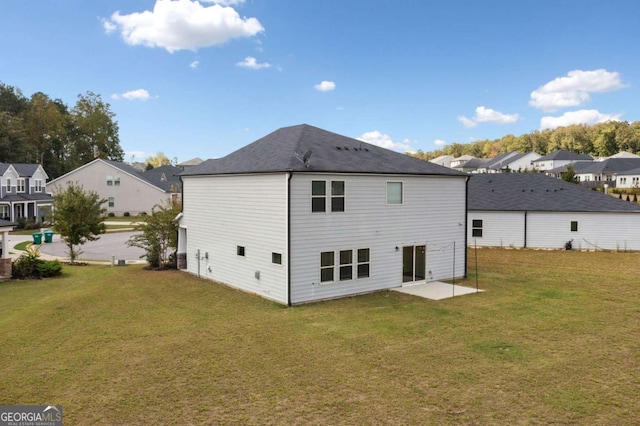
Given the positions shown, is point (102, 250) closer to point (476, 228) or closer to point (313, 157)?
point (313, 157)

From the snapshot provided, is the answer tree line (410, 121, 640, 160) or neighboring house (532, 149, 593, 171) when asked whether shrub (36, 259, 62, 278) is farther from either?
tree line (410, 121, 640, 160)

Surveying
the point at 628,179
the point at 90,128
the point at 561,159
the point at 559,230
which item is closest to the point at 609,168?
the point at 628,179

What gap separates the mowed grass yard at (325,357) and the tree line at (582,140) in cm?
10851

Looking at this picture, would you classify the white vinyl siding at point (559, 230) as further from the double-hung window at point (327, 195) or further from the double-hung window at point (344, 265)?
the double-hung window at point (327, 195)

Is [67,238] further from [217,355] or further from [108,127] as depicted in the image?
[108,127]

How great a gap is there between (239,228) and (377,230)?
528 centimetres

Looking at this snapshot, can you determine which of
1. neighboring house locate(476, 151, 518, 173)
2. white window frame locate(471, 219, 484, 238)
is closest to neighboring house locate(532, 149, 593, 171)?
neighboring house locate(476, 151, 518, 173)

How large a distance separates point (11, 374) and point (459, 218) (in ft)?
53.1

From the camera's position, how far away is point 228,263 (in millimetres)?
17328

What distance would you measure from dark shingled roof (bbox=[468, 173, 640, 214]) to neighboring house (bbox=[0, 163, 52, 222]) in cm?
4044

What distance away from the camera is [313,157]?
614 inches

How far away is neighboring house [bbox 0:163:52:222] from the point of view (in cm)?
4306

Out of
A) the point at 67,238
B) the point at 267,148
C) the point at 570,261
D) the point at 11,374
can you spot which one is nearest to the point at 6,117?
the point at 67,238

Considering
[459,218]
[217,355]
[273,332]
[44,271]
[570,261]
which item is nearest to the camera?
[217,355]
